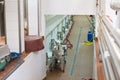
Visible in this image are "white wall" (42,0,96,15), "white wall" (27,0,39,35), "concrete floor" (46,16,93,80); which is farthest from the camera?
"concrete floor" (46,16,93,80)

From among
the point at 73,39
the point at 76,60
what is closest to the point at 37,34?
the point at 76,60

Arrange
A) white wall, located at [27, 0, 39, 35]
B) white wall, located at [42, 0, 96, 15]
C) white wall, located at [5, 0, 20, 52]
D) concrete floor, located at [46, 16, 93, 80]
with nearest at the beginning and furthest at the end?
white wall, located at [5, 0, 20, 52] < white wall, located at [27, 0, 39, 35] < white wall, located at [42, 0, 96, 15] < concrete floor, located at [46, 16, 93, 80]

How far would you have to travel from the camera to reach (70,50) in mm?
10680

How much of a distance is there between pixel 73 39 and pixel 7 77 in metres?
9.74

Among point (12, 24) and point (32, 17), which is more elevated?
point (32, 17)

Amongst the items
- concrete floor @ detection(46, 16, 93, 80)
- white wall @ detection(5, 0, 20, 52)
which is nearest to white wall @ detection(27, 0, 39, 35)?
white wall @ detection(5, 0, 20, 52)

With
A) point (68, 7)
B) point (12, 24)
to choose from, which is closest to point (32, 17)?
point (68, 7)

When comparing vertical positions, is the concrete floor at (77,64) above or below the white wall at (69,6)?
below

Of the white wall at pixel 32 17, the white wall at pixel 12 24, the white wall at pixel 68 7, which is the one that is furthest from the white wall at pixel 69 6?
the white wall at pixel 12 24

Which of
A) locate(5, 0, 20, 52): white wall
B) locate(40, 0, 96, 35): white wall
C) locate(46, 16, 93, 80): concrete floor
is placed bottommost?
locate(46, 16, 93, 80): concrete floor

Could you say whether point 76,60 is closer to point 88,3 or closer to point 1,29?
point 88,3

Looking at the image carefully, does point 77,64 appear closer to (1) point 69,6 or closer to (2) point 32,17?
(1) point 69,6

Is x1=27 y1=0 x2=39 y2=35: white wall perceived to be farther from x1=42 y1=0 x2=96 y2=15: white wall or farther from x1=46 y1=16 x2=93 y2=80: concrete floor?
x1=46 y1=16 x2=93 y2=80: concrete floor

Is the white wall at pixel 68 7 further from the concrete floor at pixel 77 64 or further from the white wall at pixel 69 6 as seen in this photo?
the concrete floor at pixel 77 64
